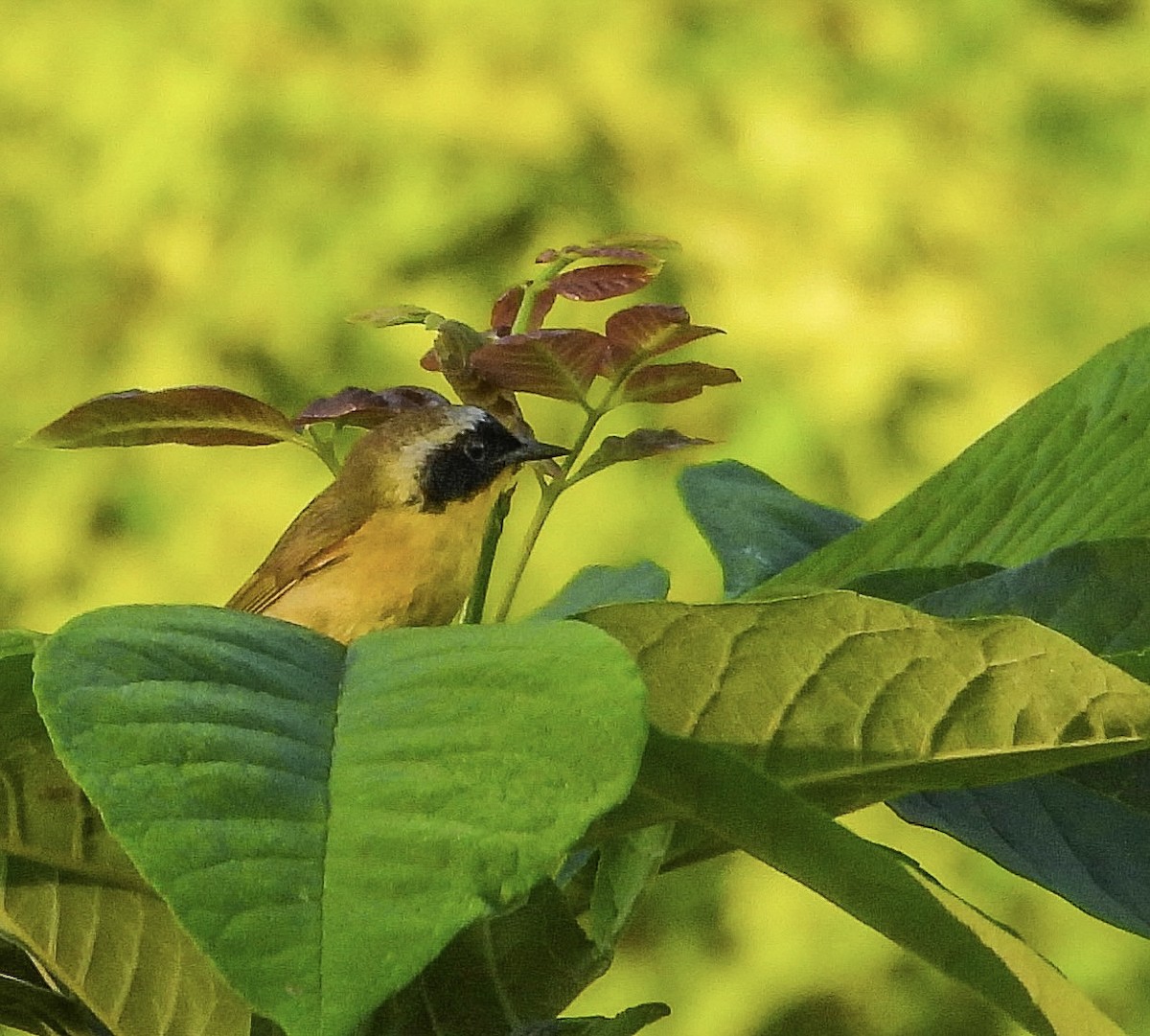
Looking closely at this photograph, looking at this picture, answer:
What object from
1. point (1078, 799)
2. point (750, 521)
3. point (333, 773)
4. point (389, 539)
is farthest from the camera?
point (389, 539)

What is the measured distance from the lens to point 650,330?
326 millimetres

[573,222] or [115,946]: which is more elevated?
[573,222]

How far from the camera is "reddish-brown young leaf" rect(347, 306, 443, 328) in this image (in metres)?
0.34

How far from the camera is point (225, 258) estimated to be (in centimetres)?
117

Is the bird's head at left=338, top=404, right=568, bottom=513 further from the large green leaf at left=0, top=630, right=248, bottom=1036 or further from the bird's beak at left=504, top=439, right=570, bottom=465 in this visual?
the large green leaf at left=0, top=630, right=248, bottom=1036

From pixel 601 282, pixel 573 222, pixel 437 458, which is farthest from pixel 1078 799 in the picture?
pixel 573 222

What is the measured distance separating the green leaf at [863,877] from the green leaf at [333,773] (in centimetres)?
3

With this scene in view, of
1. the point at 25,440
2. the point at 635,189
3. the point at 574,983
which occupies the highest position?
the point at 635,189

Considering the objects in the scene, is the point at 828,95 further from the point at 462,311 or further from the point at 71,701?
the point at 71,701

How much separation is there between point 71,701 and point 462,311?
92cm

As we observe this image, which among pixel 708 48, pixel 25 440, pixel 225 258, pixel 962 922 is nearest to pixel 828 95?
pixel 708 48

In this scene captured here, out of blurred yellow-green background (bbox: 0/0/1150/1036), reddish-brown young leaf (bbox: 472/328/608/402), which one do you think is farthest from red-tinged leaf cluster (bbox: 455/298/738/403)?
blurred yellow-green background (bbox: 0/0/1150/1036)

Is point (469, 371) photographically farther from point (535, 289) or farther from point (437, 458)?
point (437, 458)

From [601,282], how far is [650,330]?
1.3 inches
